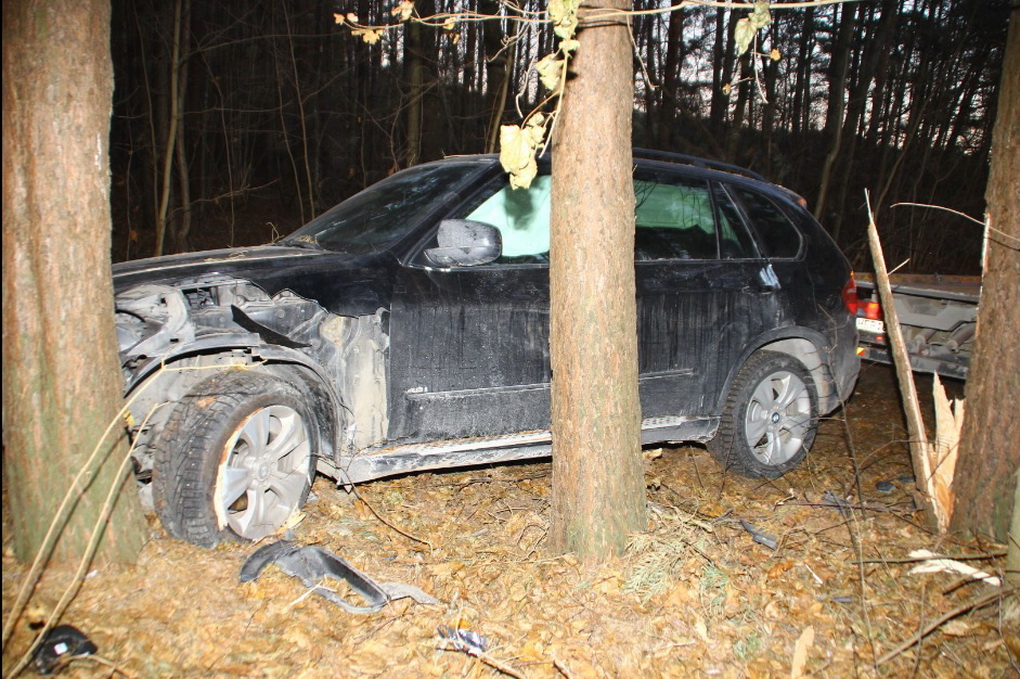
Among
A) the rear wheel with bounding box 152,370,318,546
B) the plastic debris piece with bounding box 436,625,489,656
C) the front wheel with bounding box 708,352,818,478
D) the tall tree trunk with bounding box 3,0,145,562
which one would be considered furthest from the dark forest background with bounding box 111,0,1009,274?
the plastic debris piece with bounding box 436,625,489,656

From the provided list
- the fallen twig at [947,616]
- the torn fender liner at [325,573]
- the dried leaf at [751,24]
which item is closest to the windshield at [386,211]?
the torn fender liner at [325,573]

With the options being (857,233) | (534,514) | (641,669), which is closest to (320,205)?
(857,233)

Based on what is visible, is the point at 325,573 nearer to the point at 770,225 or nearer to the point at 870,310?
the point at 770,225

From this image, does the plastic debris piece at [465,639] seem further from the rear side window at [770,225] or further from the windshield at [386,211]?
the rear side window at [770,225]

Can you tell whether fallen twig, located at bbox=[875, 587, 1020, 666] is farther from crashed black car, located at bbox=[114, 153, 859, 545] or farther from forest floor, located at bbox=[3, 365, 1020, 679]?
crashed black car, located at bbox=[114, 153, 859, 545]

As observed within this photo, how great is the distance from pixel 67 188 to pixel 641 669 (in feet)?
9.09

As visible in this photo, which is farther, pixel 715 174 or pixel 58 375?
pixel 715 174

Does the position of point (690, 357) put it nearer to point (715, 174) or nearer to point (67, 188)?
point (715, 174)

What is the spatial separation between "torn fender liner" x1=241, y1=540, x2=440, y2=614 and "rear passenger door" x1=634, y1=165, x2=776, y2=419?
1.97m

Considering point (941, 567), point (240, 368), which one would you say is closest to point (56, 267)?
point (240, 368)

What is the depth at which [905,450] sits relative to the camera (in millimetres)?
5777

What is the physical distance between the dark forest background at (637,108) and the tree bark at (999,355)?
833 centimetres

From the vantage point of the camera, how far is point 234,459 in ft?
11.4

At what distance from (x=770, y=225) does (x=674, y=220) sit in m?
0.87
